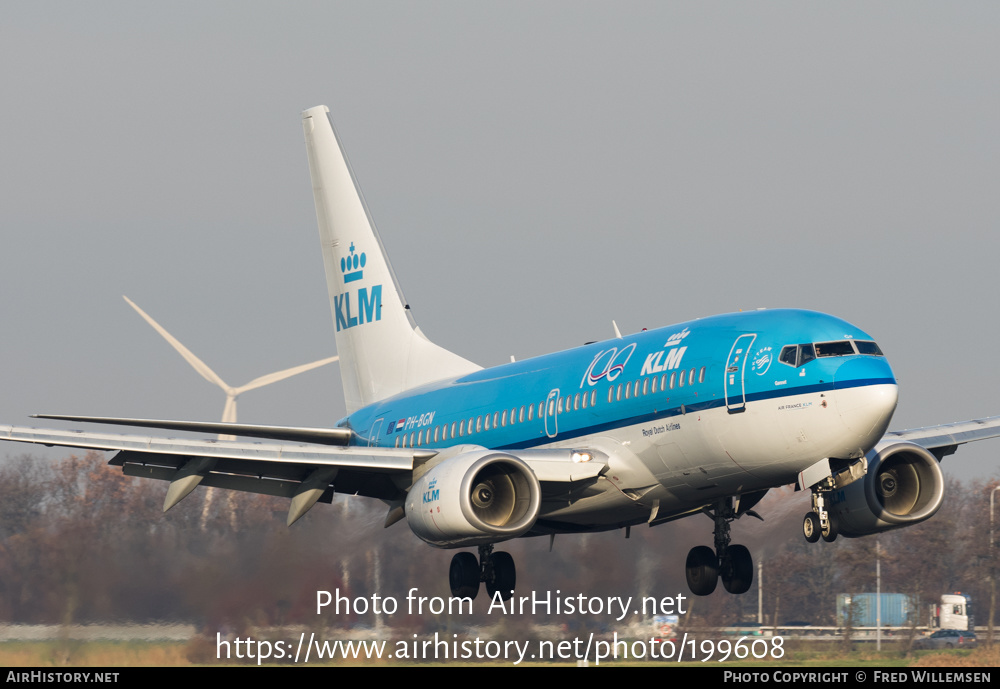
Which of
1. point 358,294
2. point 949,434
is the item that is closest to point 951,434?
point 949,434

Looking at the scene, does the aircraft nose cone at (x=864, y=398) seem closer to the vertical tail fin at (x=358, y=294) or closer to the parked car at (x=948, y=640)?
the vertical tail fin at (x=358, y=294)

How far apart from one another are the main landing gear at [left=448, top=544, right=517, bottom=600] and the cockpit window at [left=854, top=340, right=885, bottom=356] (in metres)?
11.6

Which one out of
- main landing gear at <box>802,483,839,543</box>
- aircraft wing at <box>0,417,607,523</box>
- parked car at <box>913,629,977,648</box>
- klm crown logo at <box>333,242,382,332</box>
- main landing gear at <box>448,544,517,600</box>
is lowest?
parked car at <box>913,629,977,648</box>

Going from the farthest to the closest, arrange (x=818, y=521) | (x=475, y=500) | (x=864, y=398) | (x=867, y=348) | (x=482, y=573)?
(x=482, y=573) → (x=475, y=500) → (x=818, y=521) → (x=867, y=348) → (x=864, y=398)

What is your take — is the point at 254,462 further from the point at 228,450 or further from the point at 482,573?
the point at 482,573

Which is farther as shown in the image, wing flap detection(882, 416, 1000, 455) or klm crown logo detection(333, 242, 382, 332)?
klm crown logo detection(333, 242, 382, 332)

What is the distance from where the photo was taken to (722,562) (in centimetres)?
3391

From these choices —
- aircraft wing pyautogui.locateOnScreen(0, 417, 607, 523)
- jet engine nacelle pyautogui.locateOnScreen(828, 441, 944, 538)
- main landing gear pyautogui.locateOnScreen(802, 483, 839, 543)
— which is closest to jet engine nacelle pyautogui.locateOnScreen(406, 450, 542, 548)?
aircraft wing pyautogui.locateOnScreen(0, 417, 607, 523)

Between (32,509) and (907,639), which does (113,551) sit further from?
(907,639)

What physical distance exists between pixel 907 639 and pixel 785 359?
70.2 ft

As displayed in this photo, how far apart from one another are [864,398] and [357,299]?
2082cm

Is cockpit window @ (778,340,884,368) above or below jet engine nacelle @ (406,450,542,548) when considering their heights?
above

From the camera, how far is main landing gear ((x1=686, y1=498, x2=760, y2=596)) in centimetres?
3281

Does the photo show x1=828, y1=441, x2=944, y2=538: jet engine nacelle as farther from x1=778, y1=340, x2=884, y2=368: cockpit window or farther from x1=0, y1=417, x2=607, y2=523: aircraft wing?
x1=0, y1=417, x2=607, y2=523: aircraft wing
